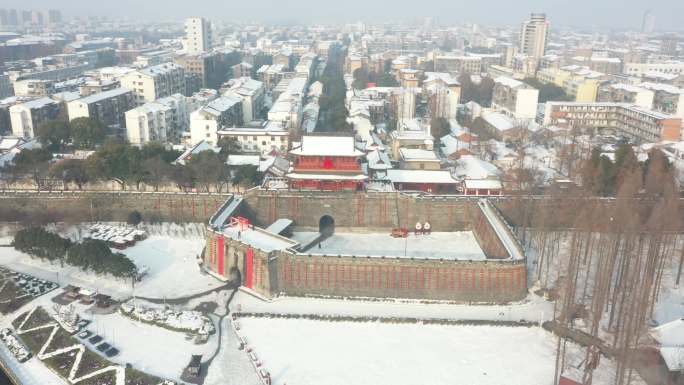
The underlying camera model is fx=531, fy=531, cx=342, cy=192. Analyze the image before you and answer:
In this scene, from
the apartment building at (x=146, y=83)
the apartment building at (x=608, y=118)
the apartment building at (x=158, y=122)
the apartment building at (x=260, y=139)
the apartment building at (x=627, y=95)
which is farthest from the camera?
the apartment building at (x=627, y=95)

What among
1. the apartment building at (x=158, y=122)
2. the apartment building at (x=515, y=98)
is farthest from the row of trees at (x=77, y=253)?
the apartment building at (x=515, y=98)

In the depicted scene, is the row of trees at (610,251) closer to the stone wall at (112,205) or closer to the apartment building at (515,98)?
the stone wall at (112,205)

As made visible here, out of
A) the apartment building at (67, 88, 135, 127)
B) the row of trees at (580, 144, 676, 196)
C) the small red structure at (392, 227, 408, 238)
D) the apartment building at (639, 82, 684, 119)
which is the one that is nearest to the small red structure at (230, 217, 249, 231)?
the small red structure at (392, 227, 408, 238)

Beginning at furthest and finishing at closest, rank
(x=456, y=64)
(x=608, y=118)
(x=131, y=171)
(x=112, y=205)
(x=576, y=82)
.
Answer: (x=456, y=64) < (x=576, y=82) < (x=608, y=118) < (x=131, y=171) < (x=112, y=205)

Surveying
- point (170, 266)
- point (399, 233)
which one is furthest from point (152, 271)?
point (399, 233)

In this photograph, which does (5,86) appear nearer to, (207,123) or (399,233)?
(207,123)

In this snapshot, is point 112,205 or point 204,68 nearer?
point 112,205

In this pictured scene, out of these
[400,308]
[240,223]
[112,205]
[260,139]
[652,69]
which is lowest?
[400,308]
